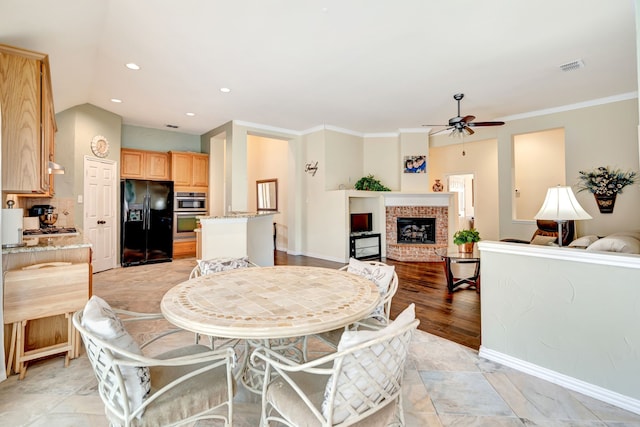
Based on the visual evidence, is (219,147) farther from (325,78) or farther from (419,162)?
(419,162)

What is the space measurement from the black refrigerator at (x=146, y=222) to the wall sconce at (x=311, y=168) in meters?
2.83

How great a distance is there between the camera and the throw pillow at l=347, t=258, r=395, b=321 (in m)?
1.97

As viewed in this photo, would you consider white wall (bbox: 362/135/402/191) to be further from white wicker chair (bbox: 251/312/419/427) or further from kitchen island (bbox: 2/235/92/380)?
white wicker chair (bbox: 251/312/419/427)

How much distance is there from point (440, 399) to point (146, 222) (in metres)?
5.68

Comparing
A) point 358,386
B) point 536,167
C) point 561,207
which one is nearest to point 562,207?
point 561,207

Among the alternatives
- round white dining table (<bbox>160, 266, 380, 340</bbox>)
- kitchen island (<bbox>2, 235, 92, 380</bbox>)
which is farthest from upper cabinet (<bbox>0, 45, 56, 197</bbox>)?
round white dining table (<bbox>160, 266, 380, 340</bbox>)

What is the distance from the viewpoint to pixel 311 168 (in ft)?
21.7

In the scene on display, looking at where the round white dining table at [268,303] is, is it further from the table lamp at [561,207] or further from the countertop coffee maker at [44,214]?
→ the countertop coffee maker at [44,214]

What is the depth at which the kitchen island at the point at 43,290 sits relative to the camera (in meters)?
2.05

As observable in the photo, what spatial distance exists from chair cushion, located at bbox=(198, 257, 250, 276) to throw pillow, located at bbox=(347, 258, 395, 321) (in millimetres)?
919

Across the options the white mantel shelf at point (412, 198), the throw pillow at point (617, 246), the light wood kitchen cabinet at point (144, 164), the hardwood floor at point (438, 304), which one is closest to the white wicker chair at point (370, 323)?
the hardwood floor at point (438, 304)

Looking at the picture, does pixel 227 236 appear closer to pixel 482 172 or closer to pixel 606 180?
pixel 606 180

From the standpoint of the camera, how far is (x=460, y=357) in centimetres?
230

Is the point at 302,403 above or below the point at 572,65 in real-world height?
below
